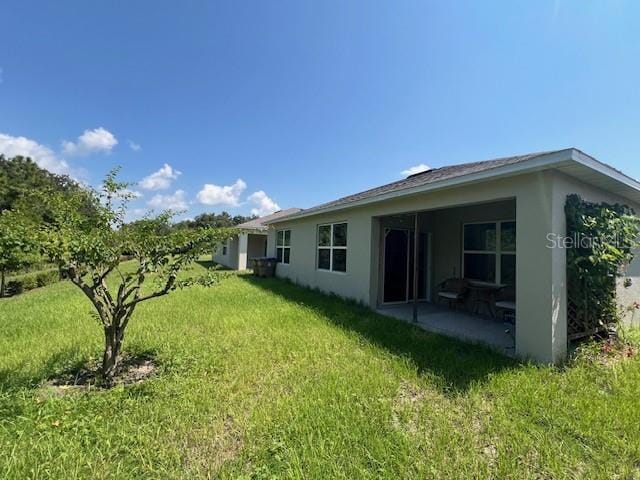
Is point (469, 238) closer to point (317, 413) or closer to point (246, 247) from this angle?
point (317, 413)

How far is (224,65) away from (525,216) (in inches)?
389

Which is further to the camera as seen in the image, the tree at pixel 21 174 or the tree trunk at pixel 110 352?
the tree at pixel 21 174

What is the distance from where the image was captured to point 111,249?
144 inches

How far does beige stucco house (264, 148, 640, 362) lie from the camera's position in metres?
4.30

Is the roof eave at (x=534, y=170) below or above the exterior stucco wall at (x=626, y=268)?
above

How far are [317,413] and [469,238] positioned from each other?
679cm

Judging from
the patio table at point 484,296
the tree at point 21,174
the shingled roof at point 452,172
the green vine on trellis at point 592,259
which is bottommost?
the patio table at point 484,296

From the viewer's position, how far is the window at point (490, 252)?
23.4 ft

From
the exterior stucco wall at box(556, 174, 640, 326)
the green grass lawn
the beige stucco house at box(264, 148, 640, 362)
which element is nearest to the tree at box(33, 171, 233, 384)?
the green grass lawn

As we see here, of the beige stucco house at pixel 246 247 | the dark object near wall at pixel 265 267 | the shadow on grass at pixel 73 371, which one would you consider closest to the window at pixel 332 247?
the dark object near wall at pixel 265 267

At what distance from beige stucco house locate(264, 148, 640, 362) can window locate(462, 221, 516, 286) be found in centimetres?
2

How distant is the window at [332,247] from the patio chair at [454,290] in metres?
2.89

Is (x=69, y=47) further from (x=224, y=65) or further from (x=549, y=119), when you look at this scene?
(x=549, y=119)

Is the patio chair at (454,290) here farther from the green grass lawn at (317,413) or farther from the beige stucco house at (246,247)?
the beige stucco house at (246,247)
